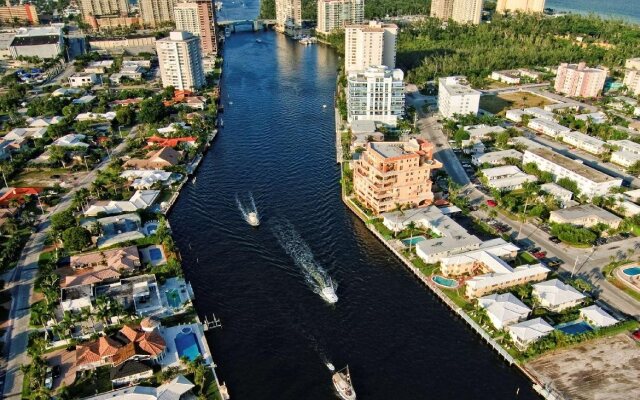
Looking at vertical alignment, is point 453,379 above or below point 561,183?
below

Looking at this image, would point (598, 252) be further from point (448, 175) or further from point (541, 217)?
point (448, 175)

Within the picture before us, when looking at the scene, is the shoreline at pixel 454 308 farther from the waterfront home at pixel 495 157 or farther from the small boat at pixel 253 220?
the waterfront home at pixel 495 157

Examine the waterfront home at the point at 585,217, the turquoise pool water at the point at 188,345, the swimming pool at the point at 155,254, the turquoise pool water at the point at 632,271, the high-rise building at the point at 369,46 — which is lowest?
the turquoise pool water at the point at 188,345

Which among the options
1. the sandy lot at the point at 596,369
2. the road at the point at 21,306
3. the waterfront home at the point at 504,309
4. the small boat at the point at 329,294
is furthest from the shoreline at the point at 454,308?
the road at the point at 21,306

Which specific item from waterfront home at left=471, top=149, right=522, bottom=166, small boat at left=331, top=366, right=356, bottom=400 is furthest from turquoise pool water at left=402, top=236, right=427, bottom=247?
waterfront home at left=471, top=149, right=522, bottom=166

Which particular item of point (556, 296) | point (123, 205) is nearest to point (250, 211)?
point (123, 205)

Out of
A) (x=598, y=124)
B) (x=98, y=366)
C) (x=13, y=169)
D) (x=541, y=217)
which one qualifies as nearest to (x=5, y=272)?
(x=98, y=366)

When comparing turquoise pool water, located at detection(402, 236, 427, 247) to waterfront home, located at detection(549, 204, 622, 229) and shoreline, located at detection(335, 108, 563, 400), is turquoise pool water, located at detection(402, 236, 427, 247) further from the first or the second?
waterfront home, located at detection(549, 204, 622, 229)
